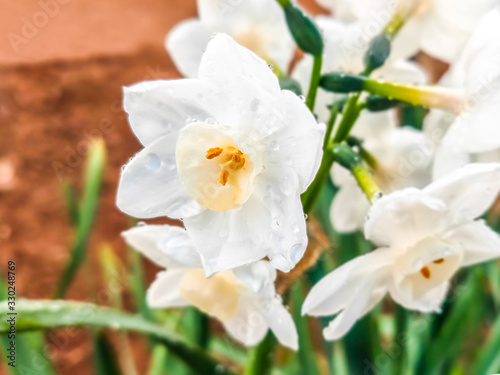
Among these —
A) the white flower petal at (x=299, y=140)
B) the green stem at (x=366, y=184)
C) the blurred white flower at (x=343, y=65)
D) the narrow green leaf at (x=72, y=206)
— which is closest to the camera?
the white flower petal at (x=299, y=140)

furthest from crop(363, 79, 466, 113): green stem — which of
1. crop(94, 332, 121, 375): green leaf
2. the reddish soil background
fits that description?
the reddish soil background

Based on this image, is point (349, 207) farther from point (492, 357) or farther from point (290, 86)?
point (492, 357)

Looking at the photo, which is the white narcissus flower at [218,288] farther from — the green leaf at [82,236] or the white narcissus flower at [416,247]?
the green leaf at [82,236]

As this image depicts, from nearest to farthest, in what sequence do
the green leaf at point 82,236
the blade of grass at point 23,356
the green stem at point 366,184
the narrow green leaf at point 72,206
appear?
the green stem at point 366,184 → the blade of grass at point 23,356 → the green leaf at point 82,236 → the narrow green leaf at point 72,206

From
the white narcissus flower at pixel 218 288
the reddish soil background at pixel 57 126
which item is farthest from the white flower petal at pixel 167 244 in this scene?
the reddish soil background at pixel 57 126

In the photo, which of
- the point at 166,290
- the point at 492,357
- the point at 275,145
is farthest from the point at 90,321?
the point at 492,357

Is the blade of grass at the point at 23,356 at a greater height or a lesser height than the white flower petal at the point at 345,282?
lesser
